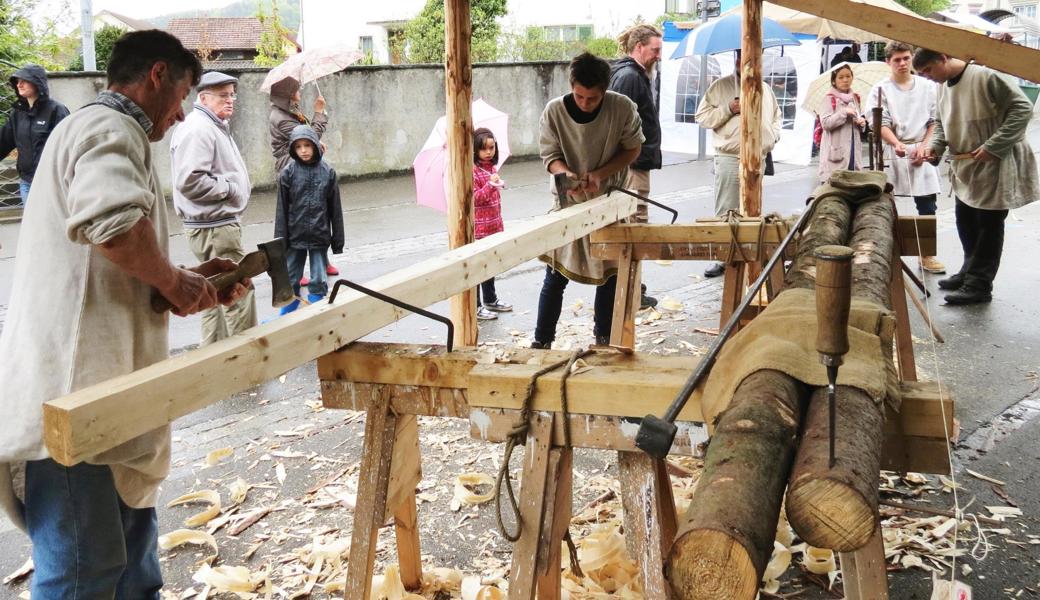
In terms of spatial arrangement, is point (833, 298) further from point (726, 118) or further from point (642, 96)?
point (726, 118)

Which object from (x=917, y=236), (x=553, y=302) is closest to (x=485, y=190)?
(x=553, y=302)

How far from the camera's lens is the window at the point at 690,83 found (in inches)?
623

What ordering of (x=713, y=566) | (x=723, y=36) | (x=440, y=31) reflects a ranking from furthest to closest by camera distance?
(x=440, y=31)
(x=723, y=36)
(x=713, y=566)

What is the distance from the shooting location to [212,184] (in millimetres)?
5258

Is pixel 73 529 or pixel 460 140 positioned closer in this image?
pixel 73 529

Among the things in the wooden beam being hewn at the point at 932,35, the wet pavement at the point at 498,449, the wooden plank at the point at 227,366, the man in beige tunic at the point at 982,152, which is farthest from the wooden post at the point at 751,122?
the wooden plank at the point at 227,366

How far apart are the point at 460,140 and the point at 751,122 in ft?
8.47

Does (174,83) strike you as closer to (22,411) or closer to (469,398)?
(22,411)

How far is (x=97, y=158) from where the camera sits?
2189mm

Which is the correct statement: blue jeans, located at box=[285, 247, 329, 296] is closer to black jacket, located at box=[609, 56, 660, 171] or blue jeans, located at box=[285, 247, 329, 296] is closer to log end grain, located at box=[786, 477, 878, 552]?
black jacket, located at box=[609, 56, 660, 171]

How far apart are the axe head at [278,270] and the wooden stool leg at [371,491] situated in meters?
0.43

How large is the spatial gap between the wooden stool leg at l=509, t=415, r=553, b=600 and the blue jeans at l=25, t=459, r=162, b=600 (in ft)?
3.72

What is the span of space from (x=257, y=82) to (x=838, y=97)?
8.97 m

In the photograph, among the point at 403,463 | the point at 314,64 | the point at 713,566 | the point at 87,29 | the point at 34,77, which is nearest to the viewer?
the point at 713,566
